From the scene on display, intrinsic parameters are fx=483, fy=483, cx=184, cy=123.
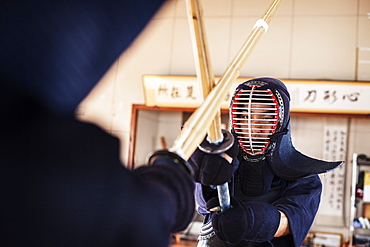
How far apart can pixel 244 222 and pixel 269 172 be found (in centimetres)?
39

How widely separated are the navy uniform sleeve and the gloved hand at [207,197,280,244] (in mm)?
107

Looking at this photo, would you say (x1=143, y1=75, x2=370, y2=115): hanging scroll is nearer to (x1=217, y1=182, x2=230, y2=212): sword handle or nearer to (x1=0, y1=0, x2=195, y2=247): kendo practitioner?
(x1=217, y1=182, x2=230, y2=212): sword handle

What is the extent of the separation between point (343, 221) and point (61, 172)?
5.45 m

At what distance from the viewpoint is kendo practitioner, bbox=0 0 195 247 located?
0.74ft

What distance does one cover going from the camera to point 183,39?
575cm

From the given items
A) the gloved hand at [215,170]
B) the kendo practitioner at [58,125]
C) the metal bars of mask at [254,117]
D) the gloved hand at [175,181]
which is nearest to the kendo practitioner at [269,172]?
the metal bars of mask at [254,117]

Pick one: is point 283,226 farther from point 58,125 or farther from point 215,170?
point 58,125

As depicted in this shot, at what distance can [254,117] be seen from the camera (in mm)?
1455

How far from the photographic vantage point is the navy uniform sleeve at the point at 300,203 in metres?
1.41

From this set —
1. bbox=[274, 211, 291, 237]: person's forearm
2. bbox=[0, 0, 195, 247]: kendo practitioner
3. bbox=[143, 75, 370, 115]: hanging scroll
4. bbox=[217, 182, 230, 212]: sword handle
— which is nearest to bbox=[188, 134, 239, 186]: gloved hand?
bbox=[217, 182, 230, 212]: sword handle

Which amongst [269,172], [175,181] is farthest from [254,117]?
[175,181]

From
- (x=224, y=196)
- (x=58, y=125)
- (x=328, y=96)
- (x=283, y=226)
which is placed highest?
(x=328, y=96)

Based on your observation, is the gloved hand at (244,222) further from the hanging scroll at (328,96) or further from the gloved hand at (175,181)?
the hanging scroll at (328,96)

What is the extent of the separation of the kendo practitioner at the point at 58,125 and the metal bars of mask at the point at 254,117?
45.5 inches
